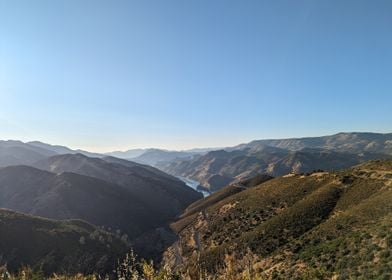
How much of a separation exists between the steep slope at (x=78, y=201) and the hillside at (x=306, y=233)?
205ft

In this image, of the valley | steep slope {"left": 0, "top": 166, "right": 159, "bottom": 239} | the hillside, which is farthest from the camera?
steep slope {"left": 0, "top": 166, "right": 159, "bottom": 239}

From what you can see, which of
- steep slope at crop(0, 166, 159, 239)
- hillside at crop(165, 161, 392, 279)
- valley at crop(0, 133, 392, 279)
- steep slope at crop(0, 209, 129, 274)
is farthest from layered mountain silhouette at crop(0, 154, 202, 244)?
hillside at crop(165, 161, 392, 279)

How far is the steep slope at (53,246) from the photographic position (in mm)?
74688

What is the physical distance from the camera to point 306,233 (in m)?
50.3

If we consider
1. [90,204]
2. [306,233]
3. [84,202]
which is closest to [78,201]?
[84,202]

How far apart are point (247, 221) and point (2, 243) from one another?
59.8 m

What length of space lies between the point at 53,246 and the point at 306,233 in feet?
205

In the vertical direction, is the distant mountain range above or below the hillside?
below

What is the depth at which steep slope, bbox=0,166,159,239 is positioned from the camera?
493 feet

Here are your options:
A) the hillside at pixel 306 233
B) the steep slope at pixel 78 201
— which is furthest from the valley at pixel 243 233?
the steep slope at pixel 78 201

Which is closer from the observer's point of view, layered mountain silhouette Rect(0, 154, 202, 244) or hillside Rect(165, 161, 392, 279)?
hillside Rect(165, 161, 392, 279)

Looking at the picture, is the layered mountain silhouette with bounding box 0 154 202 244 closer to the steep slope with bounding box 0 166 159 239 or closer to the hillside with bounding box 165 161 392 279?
the steep slope with bounding box 0 166 159 239

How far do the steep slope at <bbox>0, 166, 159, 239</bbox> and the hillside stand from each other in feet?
205

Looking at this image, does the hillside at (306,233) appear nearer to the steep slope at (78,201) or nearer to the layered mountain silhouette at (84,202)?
the layered mountain silhouette at (84,202)
